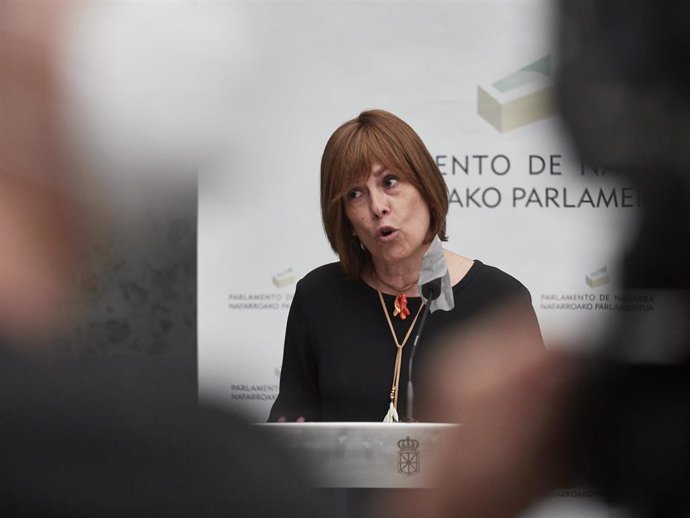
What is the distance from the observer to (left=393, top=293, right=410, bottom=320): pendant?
2.02 metres

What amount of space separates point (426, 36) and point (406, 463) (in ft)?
3.30

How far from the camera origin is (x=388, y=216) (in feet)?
6.62

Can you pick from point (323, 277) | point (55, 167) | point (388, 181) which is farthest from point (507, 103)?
point (55, 167)

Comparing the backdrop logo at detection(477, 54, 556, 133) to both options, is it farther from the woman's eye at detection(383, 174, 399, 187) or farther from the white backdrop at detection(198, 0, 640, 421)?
the woman's eye at detection(383, 174, 399, 187)

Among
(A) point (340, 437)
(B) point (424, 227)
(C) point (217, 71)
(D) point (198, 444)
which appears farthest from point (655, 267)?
(B) point (424, 227)

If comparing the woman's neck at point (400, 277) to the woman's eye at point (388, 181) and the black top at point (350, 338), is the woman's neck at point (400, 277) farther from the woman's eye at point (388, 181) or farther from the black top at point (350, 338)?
the woman's eye at point (388, 181)

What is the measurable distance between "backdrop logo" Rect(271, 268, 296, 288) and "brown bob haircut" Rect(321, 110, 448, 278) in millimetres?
109

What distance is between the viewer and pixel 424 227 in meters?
2.07

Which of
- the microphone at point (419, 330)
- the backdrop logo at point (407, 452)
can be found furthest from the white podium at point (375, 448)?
the microphone at point (419, 330)

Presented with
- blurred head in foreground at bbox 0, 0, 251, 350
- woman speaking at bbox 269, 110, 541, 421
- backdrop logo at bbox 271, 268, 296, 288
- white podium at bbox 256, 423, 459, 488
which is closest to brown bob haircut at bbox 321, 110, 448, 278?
woman speaking at bbox 269, 110, 541, 421

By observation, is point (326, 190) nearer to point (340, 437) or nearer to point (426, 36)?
point (426, 36)

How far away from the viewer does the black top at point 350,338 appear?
1.94 meters

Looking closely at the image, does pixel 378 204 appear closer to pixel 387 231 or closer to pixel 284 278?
pixel 387 231

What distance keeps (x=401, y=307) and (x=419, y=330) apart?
0.06 meters
